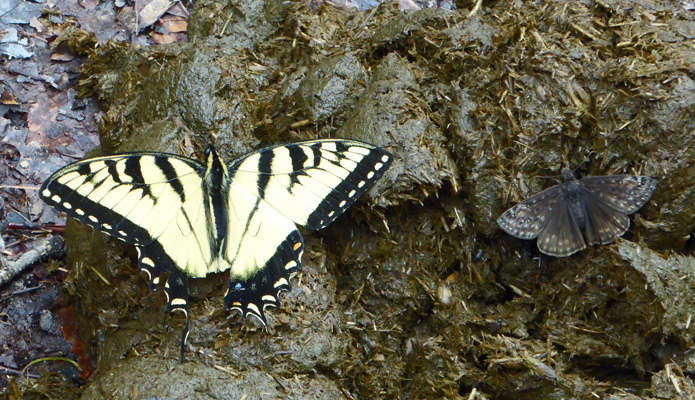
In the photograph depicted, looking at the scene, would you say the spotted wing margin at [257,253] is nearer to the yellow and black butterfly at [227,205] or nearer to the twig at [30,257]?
the yellow and black butterfly at [227,205]

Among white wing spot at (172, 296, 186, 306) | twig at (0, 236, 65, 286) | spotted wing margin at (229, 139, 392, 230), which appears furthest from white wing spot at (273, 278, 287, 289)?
twig at (0, 236, 65, 286)

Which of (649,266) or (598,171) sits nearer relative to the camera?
(649,266)

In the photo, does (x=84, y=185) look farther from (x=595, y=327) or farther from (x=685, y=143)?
(x=685, y=143)

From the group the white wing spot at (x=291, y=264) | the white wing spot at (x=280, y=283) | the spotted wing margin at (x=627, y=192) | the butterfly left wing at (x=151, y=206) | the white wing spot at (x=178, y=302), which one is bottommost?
the white wing spot at (x=178, y=302)

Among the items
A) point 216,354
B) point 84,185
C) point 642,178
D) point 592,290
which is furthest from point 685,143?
point 84,185

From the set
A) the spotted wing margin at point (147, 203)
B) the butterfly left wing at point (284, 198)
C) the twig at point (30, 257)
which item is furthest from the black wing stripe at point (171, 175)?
the twig at point (30, 257)

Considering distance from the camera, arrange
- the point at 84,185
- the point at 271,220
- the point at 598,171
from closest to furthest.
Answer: the point at 84,185
the point at 271,220
the point at 598,171

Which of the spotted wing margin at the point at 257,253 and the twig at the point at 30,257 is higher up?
the spotted wing margin at the point at 257,253
